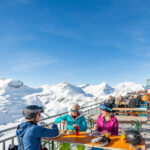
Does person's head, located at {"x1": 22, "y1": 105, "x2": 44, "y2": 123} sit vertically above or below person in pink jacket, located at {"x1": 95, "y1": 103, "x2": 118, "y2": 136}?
above

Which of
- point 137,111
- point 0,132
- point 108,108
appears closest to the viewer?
point 0,132

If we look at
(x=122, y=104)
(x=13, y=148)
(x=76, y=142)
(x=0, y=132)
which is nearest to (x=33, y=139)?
(x=13, y=148)

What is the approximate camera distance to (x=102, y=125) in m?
3.69

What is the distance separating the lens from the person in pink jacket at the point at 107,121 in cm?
357

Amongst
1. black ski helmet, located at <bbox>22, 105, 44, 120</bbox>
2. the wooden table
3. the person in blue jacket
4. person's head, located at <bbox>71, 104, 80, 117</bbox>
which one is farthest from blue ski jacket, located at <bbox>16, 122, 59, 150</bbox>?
person's head, located at <bbox>71, 104, 80, 117</bbox>

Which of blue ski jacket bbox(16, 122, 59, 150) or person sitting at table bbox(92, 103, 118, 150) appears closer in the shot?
blue ski jacket bbox(16, 122, 59, 150)

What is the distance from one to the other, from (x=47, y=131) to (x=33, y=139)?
24cm

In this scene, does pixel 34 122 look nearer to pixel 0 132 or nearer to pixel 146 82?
pixel 0 132

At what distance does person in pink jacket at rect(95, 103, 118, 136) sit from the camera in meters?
3.57

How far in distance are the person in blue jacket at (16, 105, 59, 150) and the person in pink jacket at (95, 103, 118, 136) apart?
60.0 inches

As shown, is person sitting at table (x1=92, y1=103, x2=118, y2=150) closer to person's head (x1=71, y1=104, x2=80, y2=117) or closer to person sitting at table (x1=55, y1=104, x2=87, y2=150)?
Answer: person sitting at table (x1=55, y1=104, x2=87, y2=150)

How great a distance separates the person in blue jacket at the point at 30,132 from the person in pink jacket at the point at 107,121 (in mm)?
1524

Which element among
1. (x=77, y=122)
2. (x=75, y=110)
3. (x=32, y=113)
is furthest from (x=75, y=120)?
(x=32, y=113)

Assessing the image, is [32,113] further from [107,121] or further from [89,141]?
[107,121]
